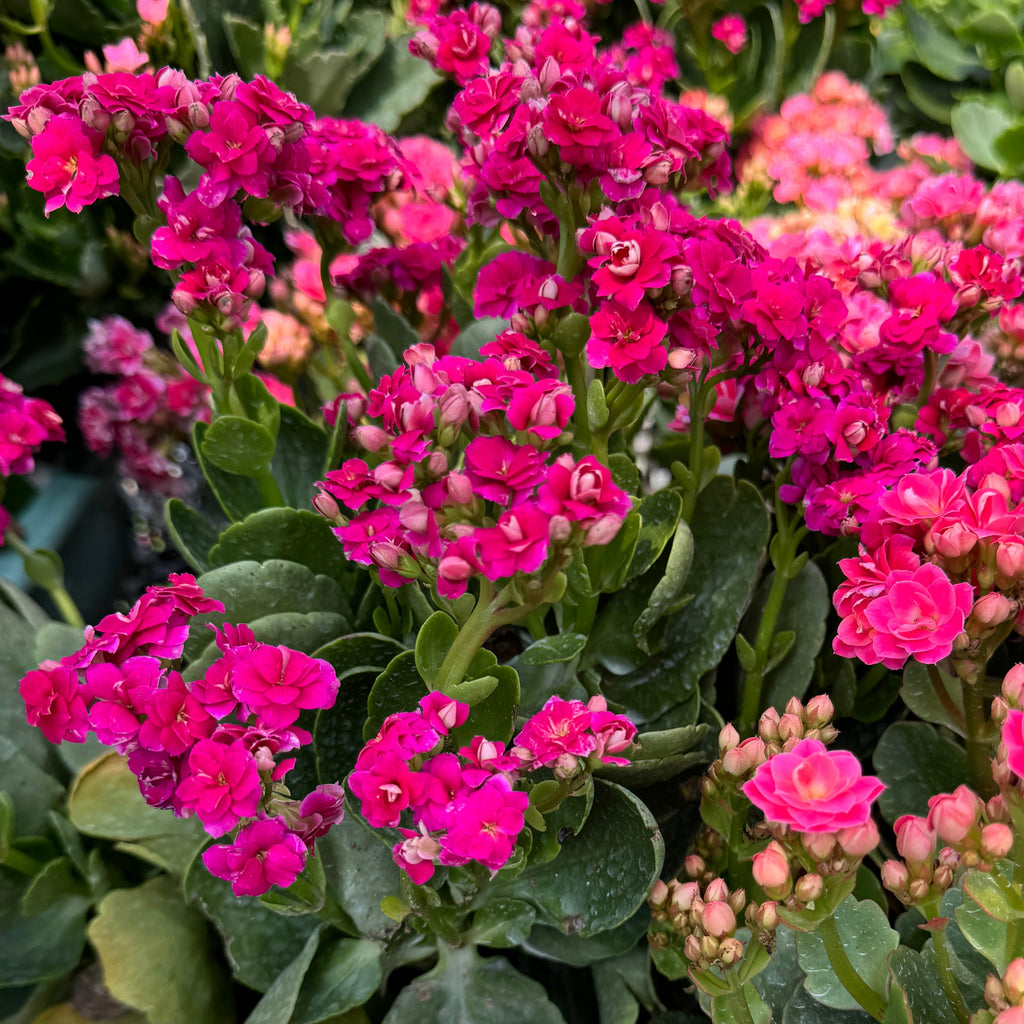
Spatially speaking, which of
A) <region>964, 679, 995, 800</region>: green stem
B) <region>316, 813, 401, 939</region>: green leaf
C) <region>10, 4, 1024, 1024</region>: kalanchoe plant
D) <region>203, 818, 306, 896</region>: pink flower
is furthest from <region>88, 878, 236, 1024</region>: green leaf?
<region>964, 679, 995, 800</region>: green stem

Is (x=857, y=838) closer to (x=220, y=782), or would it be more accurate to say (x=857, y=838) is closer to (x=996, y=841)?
(x=996, y=841)

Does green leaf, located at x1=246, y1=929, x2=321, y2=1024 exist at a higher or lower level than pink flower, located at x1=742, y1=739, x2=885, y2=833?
lower

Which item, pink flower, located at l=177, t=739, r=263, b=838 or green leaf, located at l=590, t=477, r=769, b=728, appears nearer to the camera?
pink flower, located at l=177, t=739, r=263, b=838

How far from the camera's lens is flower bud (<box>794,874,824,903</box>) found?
420 millimetres

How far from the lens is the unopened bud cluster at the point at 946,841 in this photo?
43cm

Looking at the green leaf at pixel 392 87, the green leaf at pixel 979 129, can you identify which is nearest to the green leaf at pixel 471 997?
the green leaf at pixel 392 87

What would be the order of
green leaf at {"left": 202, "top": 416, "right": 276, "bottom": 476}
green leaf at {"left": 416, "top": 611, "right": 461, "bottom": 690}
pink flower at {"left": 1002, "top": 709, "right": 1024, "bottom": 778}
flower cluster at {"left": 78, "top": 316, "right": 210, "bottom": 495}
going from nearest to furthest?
1. pink flower at {"left": 1002, "top": 709, "right": 1024, "bottom": 778}
2. green leaf at {"left": 416, "top": 611, "right": 461, "bottom": 690}
3. green leaf at {"left": 202, "top": 416, "right": 276, "bottom": 476}
4. flower cluster at {"left": 78, "top": 316, "right": 210, "bottom": 495}

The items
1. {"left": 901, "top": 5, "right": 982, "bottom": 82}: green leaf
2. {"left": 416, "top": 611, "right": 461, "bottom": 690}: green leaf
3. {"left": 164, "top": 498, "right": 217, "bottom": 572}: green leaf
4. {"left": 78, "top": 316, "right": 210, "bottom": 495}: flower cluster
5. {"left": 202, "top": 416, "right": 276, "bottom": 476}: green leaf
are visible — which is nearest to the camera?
{"left": 416, "top": 611, "right": 461, "bottom": 690}: green leaf

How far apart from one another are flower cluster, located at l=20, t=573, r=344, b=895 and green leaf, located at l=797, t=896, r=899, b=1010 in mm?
290

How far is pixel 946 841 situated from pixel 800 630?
8.9 inches

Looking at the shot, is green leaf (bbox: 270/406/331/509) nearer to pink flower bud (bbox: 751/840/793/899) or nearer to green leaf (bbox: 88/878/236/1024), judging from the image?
green leaf (bbox: 88/878/236/1024)

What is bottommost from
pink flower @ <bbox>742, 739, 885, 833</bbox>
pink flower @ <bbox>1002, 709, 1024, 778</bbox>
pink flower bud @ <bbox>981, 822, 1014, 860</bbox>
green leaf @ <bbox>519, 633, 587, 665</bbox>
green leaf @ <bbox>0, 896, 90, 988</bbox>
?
green leaf @ <bbox>0, 896, 90, 988</bbox>

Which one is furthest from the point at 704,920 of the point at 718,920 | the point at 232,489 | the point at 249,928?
the point at 232,489

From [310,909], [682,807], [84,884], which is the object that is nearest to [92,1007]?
[84,884]
